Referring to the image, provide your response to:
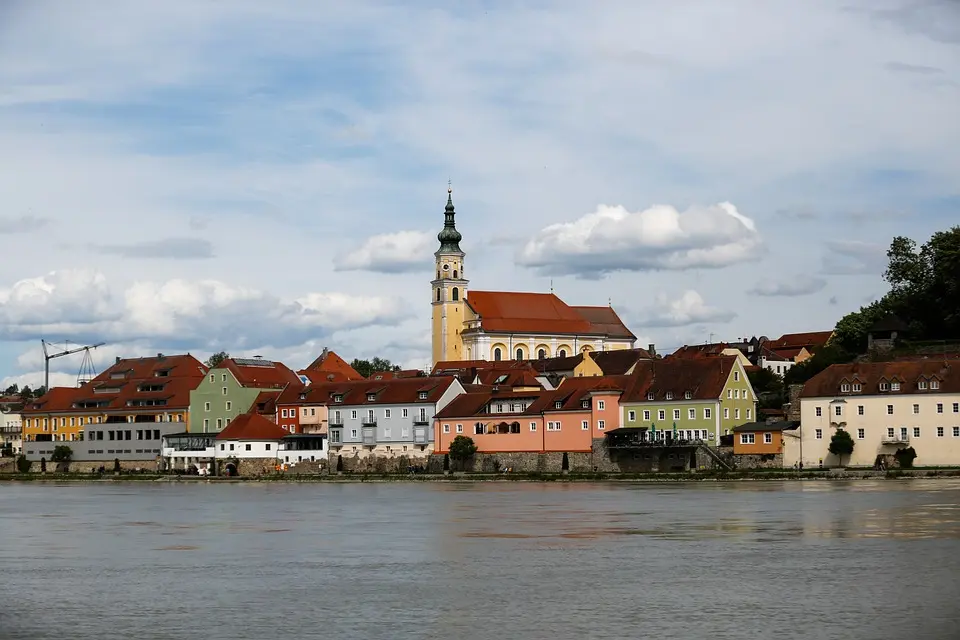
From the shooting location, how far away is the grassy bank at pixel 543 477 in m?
79.8

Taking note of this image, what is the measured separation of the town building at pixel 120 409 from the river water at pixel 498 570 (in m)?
61.7

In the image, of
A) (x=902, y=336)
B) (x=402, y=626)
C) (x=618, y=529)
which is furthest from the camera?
(x=902, y=336)

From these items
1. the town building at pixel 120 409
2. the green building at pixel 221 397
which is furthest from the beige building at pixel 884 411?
the town building at pixel 120 409

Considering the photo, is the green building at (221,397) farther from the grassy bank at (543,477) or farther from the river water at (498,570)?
the river water at (498,570)

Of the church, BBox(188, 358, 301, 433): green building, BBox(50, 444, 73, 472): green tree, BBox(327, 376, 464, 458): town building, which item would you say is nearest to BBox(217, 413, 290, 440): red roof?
BBox(327, 376, 464, 458): town building

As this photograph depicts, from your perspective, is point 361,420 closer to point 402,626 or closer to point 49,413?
point 49,413

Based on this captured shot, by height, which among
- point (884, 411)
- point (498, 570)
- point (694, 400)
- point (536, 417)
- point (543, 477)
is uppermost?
point (694, 400)

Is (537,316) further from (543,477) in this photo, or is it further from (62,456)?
(543,477)

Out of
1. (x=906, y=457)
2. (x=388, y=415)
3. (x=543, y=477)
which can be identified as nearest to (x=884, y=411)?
(x=906, y=457)

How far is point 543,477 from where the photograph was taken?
92.9 metres

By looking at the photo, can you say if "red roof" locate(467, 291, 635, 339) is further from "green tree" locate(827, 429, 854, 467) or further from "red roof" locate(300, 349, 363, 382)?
"green tree" locate(827, 429, 854, 467)

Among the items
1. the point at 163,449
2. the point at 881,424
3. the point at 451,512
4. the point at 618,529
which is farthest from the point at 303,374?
the point at 618,529

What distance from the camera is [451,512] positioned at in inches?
2299

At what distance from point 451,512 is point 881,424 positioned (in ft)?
123
